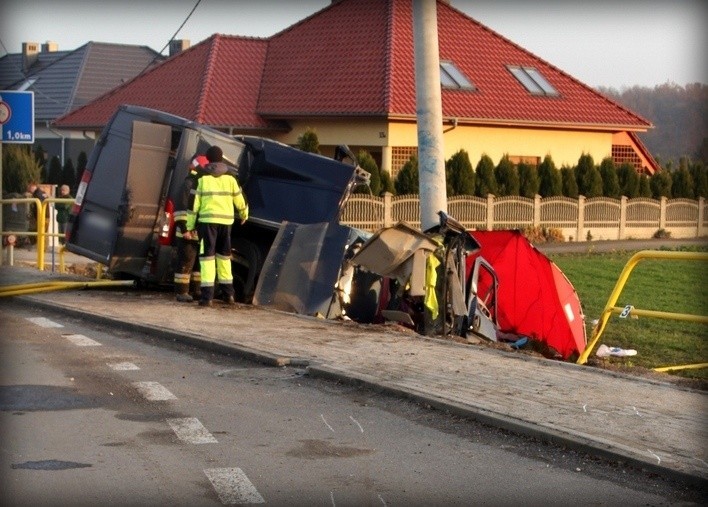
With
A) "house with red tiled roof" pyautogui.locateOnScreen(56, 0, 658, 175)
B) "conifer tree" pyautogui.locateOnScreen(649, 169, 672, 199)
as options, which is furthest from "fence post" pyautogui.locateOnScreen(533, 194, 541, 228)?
"conifer tree" pyautogui.locateOnScreen(649, 169, 672, 199)

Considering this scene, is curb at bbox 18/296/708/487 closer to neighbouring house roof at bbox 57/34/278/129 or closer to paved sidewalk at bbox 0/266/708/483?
paved sidewalk at bbox 0/266/708/483

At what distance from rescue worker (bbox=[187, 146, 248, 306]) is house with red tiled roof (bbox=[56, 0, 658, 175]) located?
2270cm

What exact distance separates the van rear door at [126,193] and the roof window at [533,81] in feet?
95.3

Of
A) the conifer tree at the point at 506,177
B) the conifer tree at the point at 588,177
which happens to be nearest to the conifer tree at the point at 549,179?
the conifer tree at the point at 588,177

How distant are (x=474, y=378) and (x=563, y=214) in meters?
30.4

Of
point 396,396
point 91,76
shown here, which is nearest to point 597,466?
point 396,396

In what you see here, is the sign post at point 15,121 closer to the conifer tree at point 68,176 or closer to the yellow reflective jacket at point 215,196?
the yellow reflective jacket at point 215,196

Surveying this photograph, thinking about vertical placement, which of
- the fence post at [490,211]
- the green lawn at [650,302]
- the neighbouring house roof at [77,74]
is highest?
the neighbouring house roof at [77,74]

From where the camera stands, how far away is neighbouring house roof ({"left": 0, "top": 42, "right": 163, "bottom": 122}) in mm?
58750

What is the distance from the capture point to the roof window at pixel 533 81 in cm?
4331

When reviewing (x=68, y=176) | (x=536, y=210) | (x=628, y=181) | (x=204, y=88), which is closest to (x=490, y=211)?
(x=536, y=210)

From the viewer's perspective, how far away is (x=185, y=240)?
15.0m

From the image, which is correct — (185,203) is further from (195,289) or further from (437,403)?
(437,403)

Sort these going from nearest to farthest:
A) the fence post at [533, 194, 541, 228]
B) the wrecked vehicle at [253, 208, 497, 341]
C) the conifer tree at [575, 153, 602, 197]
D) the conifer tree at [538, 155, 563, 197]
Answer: the wrecked vehicle at [253, 208, 497, 341] → the fence post at [533, 194, 541, 228] → the conifer tree at [538, 155, 563, 197] → the conifer tree at [575, 153, 602, 197]
